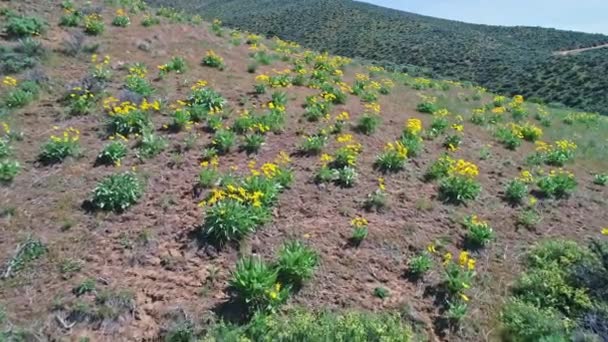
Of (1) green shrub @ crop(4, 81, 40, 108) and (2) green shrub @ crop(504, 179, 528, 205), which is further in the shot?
(1) green shrub @ crop(4, 81, 40, 108)

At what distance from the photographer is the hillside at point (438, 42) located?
37094mm

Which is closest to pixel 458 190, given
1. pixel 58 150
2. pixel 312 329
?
pixel 312 329

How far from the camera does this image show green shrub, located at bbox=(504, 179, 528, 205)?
8.99 m

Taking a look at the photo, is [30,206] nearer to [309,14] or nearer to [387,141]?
[387,141]

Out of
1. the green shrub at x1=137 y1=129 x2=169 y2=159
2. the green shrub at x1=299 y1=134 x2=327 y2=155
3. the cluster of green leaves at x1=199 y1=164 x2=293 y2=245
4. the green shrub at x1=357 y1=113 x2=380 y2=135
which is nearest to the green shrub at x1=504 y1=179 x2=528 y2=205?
the green shrub at x1=357 y1=113 x2=380 y2=135

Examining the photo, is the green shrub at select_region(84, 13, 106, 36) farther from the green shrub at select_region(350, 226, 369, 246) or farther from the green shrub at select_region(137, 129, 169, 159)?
the green shrub at select_region(350, 226, 369, 246)

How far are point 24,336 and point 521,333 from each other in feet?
18.0

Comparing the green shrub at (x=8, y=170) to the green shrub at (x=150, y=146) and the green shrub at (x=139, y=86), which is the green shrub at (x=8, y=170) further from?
the green shrub at (x=139, y=86)

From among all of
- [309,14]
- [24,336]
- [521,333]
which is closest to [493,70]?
[309,14]

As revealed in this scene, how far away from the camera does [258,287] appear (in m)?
5.86

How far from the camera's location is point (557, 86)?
3534cm

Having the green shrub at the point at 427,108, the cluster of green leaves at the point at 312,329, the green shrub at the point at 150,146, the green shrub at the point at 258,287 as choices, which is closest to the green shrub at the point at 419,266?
the cluster of green leaves at the point at 312,329

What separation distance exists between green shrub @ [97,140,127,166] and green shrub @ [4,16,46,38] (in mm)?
5886

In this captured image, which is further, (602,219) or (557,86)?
(557,86)
